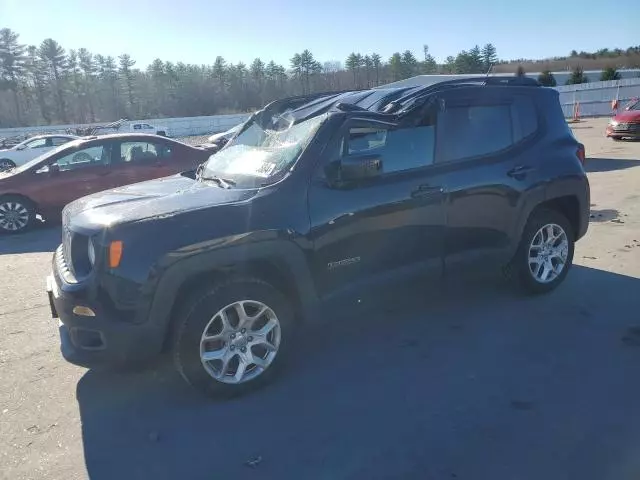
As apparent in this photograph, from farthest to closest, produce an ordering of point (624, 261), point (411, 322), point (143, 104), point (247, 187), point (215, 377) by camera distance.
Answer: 1. point (143, 104)
2. point (624, 261)
3. point (411, 322)
4. point (247, 187)
5. point (215, 377)

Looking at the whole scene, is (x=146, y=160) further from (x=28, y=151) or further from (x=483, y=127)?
(x=28, y=151)

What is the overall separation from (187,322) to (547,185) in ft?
11.2

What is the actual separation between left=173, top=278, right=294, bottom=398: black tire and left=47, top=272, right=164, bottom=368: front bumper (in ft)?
0.51

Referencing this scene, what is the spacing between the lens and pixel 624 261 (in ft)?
19.2

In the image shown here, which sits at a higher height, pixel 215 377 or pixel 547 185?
pixel 547 185

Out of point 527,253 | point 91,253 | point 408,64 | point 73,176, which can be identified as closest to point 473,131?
point 527,253

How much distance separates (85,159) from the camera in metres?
9.30

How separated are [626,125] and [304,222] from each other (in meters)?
17.6

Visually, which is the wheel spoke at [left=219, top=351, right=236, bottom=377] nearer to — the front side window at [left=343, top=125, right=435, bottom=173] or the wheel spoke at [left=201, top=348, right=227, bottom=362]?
the wheel spoke at [left=201, top=348, right=227, bottom=362]

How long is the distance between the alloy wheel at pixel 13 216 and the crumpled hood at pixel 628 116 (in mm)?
17577

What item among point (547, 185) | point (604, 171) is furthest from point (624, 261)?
point (604, 171)

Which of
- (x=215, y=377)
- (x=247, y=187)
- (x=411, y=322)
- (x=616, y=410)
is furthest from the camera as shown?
(x=411, y=322)

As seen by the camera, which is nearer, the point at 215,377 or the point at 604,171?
the point at 215,377

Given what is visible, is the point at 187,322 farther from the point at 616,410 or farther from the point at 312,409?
the point at 616,410
